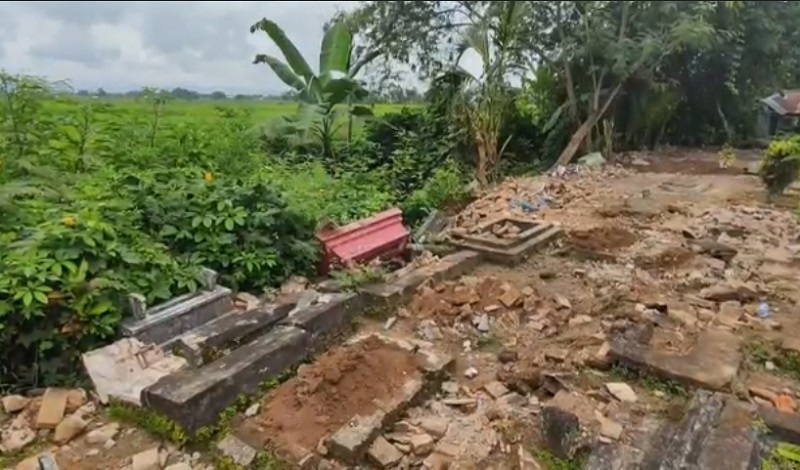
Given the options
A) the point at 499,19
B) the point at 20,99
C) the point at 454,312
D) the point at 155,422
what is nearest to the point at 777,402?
the point at 454,312

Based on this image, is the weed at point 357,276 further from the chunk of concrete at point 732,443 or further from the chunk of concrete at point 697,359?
the chunk of concrete at point 732,443

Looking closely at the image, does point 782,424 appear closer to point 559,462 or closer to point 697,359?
point 697,359

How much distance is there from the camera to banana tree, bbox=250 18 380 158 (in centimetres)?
787

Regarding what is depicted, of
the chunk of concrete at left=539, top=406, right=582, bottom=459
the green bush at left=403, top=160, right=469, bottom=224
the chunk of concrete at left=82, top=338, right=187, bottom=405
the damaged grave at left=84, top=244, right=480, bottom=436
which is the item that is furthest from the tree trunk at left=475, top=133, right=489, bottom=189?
the chunk of concrete at left=539, top=406, right=582, bottom=459

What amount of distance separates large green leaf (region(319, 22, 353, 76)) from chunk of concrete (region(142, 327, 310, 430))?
6.31 metres

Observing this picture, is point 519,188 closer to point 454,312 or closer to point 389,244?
point 389,244

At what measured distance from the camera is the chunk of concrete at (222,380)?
1.99 metres

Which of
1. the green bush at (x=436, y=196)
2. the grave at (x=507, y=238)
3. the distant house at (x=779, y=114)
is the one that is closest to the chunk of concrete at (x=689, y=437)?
the grave at (x=507, y=238)

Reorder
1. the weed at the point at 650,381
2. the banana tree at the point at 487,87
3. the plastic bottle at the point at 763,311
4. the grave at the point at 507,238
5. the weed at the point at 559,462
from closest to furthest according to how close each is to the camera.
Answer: the weed at the point at 559,462 → the weed at the point at 650,381 → the plastic bottle at the point at 763,311 → the grave at the point at 507,238 → the banana tree at the point at 487,87

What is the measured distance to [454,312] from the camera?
2990mm

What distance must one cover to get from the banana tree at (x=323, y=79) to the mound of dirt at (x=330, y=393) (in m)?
5.68

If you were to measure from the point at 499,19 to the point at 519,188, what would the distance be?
3072mm

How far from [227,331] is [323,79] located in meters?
6.09

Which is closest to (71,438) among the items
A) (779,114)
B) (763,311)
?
(763,311)
